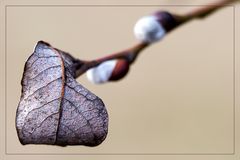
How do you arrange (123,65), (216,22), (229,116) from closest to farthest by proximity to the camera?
(123,65) < (216,22) < (229,116)

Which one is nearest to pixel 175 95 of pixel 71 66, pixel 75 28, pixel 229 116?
pixel 229 116

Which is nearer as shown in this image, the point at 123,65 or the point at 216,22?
the point at 123,65

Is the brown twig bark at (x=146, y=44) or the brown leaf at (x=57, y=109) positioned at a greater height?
the brown twig bark at (x=146, y=44)

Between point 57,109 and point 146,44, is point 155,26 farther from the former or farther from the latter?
point 57,109

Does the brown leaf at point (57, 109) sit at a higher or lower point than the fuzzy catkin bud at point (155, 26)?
lower

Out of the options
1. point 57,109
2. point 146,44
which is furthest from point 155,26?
point 57,109

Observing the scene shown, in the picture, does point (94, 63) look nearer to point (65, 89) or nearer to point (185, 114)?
point (65, 89)

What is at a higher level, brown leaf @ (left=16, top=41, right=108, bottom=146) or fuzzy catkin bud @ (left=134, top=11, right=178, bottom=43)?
fuzzy catkin bud @ (left=134, top=11, right=178, bottom=43)

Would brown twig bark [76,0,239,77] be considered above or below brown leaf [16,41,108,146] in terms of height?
above
